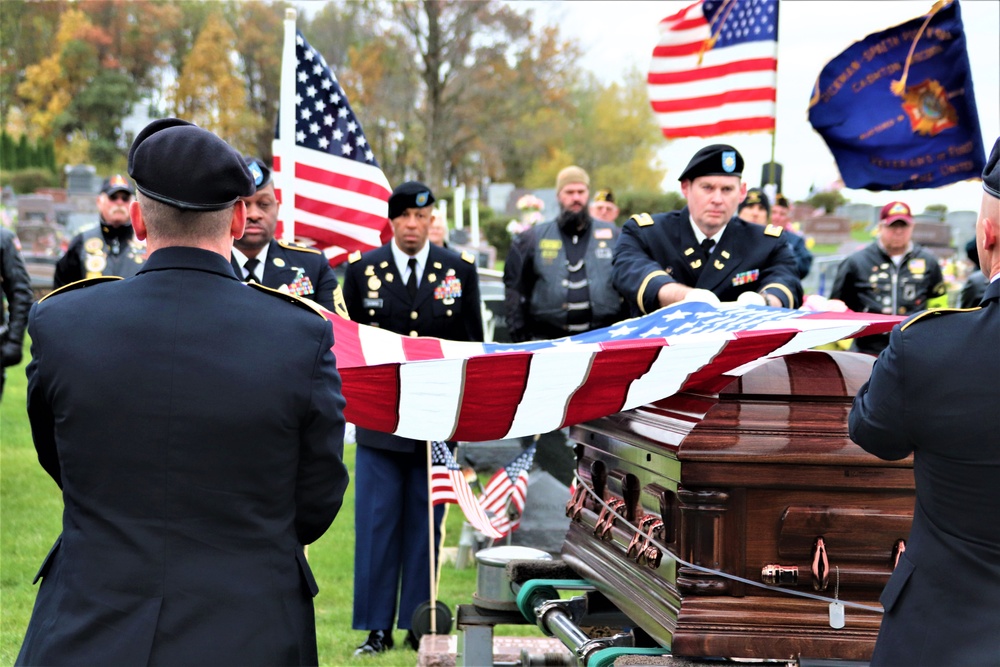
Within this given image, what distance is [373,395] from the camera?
126 inches

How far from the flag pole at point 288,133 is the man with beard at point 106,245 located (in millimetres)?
1752

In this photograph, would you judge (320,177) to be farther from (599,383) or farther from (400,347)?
(599,383)

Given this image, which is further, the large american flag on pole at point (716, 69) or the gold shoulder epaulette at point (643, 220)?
the large american flag on pole at point (716, 69)

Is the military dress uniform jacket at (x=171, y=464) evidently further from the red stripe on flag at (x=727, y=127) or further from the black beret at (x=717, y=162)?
the red stripe on flag at (x=727, y=127)

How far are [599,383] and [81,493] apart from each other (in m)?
1.54

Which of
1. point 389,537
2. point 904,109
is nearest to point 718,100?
point 904,109

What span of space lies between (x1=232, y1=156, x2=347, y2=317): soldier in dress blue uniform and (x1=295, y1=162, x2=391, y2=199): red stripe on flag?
3.79 feet

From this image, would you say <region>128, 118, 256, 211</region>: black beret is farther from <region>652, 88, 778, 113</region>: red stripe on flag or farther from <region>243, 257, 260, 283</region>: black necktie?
<region>652, 88, 778, 113</region>: red stripe on flag

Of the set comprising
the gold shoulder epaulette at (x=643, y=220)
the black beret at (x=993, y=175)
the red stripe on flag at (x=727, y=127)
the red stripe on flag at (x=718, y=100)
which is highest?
the red stripe on flag at (x=718, y=100)

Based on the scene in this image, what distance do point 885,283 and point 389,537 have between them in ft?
16.9

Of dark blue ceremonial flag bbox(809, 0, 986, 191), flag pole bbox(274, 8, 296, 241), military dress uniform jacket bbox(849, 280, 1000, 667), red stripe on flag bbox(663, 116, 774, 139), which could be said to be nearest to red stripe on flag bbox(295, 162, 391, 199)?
→ flag pole bbox(274, 8, 296, 241)

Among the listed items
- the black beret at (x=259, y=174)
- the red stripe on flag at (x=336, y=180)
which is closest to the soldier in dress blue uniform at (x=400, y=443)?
the red stripe on flag at (x=336, y=180)

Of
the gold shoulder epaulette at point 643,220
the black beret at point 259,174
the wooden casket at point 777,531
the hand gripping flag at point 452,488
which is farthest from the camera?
the hand gripping flag at point 452,488

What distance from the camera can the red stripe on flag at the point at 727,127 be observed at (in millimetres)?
6941
